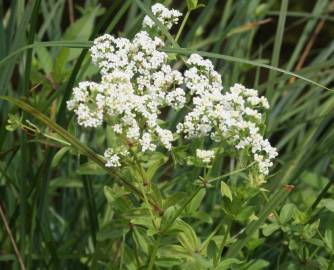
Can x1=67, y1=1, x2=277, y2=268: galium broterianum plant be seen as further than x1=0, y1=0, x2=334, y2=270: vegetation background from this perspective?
No

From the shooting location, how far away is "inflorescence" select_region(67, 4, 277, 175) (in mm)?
984

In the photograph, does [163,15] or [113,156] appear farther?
[163,15]

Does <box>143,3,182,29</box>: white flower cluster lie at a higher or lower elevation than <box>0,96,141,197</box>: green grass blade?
higher

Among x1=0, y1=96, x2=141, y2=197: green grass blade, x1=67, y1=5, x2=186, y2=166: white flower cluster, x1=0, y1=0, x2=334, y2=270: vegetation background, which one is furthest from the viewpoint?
x1=0, y1=0, x2=334, y2=270: vegetation background

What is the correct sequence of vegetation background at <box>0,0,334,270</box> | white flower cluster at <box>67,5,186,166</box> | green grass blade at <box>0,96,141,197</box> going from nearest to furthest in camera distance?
white flower cluster at <box>67,5,186,166</box>, green grass blade at <box>0,96,141,197</box>, vegetation background at <box>0,0,334,270</box>

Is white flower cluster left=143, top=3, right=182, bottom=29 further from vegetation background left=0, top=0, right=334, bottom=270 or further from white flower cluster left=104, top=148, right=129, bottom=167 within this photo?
white flower cluster left=104, top=148, right=129, bottom=167

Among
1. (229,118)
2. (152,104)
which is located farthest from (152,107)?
(229,118)

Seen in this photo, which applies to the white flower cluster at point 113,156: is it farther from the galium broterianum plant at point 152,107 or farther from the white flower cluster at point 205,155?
the white flower cluster at point 205,155

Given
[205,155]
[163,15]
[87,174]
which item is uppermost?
[163,15]

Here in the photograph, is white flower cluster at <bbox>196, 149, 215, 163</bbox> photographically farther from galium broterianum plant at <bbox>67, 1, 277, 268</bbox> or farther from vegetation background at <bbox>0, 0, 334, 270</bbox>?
vegetation background at <bbox>0, 0, 334, 270</bbox>

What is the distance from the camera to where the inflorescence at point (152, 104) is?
984 mm

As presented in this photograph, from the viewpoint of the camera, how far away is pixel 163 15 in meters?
1.16

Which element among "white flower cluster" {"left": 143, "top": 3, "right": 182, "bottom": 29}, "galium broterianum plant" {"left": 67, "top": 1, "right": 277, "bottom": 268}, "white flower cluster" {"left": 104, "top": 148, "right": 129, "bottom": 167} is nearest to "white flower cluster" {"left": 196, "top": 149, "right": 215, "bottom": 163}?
"galium broterianum plant" {"left": 67, "top": 1, "right": 277, "bottom": 268}

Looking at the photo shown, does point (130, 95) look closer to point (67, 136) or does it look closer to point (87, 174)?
point (67, 136)
